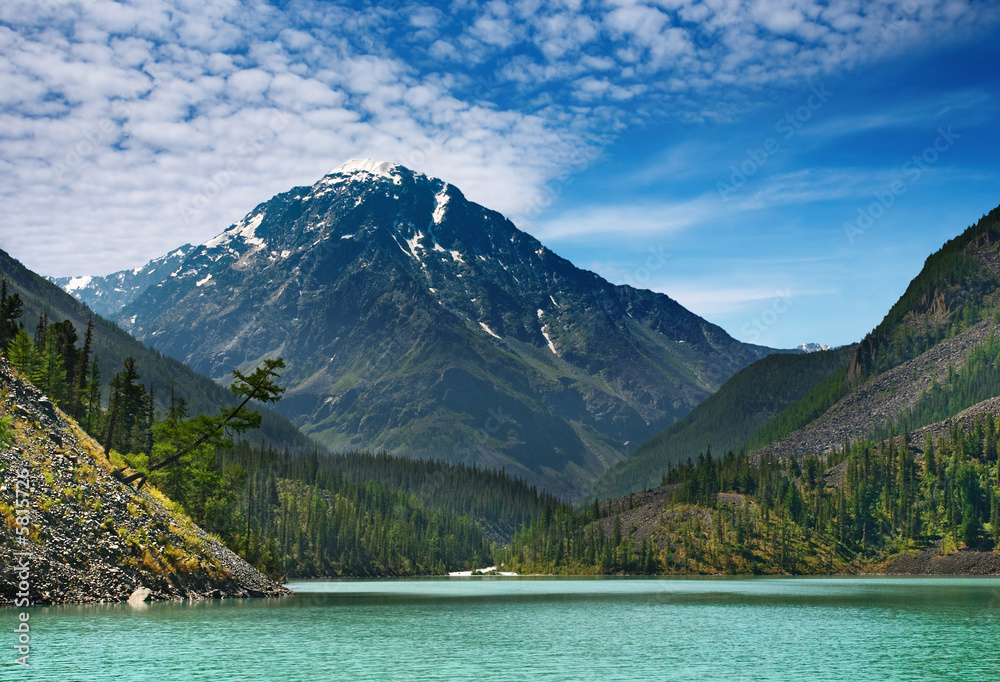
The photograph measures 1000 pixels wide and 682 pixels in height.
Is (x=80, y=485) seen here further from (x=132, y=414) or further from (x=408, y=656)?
(x=132, y=414)

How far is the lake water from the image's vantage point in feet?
199

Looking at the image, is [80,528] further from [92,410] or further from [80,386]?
[92,410]

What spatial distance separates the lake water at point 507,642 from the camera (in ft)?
199

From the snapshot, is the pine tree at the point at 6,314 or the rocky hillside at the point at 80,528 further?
the pine tree at the point at 6,314

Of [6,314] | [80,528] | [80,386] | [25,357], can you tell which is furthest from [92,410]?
[80,528]

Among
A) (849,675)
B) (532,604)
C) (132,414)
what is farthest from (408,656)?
(132,414)

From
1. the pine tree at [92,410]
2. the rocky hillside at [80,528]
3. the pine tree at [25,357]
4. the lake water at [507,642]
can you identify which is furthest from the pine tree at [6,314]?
the lake water at [507,642]

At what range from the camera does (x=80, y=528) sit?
9019 centimetres

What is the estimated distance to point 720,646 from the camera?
77500 mm

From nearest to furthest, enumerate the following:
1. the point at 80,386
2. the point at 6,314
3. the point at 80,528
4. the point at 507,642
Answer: the point at 507,642
the point at 80,528
the point at 6,314
the point at 80,386

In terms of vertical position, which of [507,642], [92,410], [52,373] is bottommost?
[507,642]

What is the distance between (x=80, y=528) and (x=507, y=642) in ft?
151

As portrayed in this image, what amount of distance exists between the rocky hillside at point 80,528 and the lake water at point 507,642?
317 cm

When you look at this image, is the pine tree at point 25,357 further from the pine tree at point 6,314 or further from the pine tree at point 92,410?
the pine tree at point 92,410
